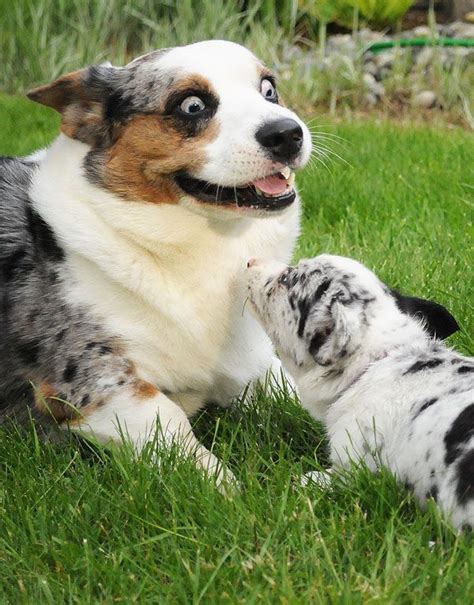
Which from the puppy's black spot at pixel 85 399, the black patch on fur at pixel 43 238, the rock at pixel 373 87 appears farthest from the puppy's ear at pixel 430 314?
the rock at pixel 373 87

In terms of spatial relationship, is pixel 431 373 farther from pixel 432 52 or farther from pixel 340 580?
pixel 432 52

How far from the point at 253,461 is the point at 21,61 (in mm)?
7438

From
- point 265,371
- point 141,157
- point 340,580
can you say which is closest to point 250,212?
point 141,157

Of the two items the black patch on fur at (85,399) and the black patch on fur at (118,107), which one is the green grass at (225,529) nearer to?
the black patch on fur at (85,399)

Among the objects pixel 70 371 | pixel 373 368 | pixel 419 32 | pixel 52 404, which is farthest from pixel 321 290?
pixel 419 32

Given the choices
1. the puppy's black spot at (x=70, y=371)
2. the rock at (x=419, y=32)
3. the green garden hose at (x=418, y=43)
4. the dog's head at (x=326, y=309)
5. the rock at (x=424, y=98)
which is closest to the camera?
the dog's head at (x=326, y=309)

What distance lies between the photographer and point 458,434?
2949 mm

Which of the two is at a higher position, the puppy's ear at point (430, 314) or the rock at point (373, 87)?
the rock at point (373, 87)

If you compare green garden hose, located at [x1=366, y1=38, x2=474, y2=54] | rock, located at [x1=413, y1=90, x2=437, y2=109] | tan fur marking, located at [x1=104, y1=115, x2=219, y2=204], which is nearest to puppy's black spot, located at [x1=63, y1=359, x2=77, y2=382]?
tan fur marking, located at [x1=104, y1=115, x2=219, y2=204]

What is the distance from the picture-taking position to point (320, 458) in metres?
3.67

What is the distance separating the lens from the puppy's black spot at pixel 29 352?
379 cm

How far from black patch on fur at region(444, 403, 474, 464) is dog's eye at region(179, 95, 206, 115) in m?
1.35

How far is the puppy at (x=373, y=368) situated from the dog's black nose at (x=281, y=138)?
38 centimetres

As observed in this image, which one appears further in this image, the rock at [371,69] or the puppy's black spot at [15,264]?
the rock at [371,69]
